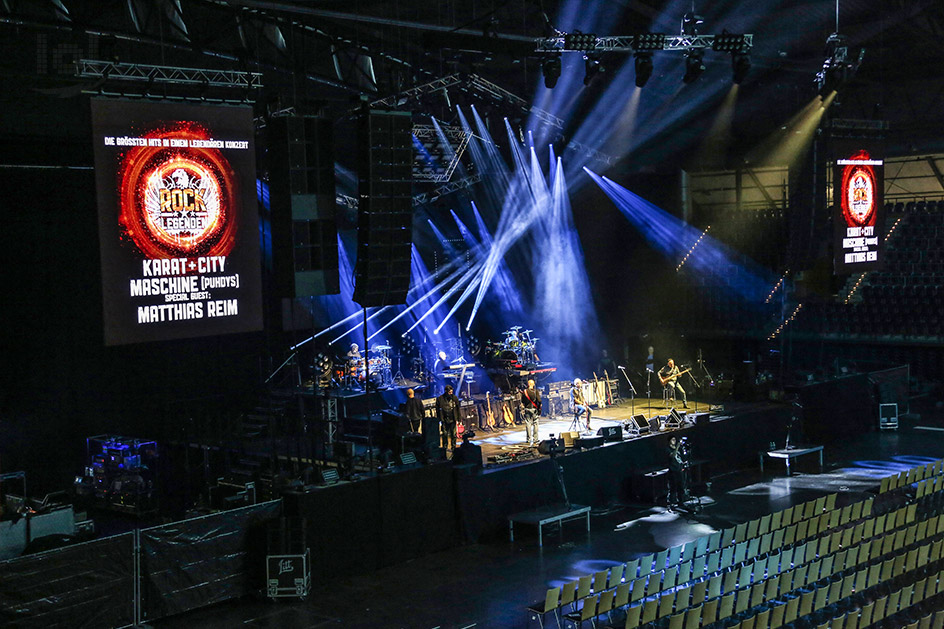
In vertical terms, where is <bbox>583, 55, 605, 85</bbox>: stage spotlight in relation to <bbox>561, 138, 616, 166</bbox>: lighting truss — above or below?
above

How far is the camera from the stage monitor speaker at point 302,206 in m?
13.0

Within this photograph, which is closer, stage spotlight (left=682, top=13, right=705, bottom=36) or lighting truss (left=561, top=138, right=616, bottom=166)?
stage spotlight (left=682, top=13, right=705, bottom=36)

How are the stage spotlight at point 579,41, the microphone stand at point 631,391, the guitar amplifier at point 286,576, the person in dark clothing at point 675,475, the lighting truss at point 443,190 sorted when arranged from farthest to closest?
the lighting truss at point 443,190, the microphone stand at point 631,391, the stage spotlight at point 579,41, the person in dark clothing at point 675,475, the guitar amplifier at point 286,576

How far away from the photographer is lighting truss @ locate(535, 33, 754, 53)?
1822 centimetres

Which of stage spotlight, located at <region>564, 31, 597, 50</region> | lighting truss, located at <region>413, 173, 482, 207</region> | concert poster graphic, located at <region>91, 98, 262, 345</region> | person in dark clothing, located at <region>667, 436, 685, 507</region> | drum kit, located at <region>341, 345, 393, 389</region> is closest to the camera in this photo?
concert poster graphic, located at <region>91, 98, 262, 345</region>

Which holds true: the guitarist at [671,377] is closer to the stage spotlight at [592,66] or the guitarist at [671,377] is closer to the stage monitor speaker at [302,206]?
the stage spotlight at [592,66]

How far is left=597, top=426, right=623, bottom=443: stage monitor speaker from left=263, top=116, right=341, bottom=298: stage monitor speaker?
6372 millimetres

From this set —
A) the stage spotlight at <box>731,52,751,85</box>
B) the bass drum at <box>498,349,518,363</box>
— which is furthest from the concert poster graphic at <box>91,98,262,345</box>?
the bass drum at <box>498,349,518,363</box>

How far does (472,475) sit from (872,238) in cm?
1000

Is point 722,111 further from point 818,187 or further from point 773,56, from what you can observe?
point 818,187

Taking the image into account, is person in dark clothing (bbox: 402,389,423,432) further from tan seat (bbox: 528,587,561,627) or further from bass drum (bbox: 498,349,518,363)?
tan seat (bbox: 528,587,561,627)

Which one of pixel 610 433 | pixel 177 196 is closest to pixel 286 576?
pixel 177 196

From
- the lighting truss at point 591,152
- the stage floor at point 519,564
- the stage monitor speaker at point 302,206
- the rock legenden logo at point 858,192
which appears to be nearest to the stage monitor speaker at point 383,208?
the stage monitor speaker at point 302,206

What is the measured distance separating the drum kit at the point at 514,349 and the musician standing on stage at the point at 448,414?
455 centimetres
